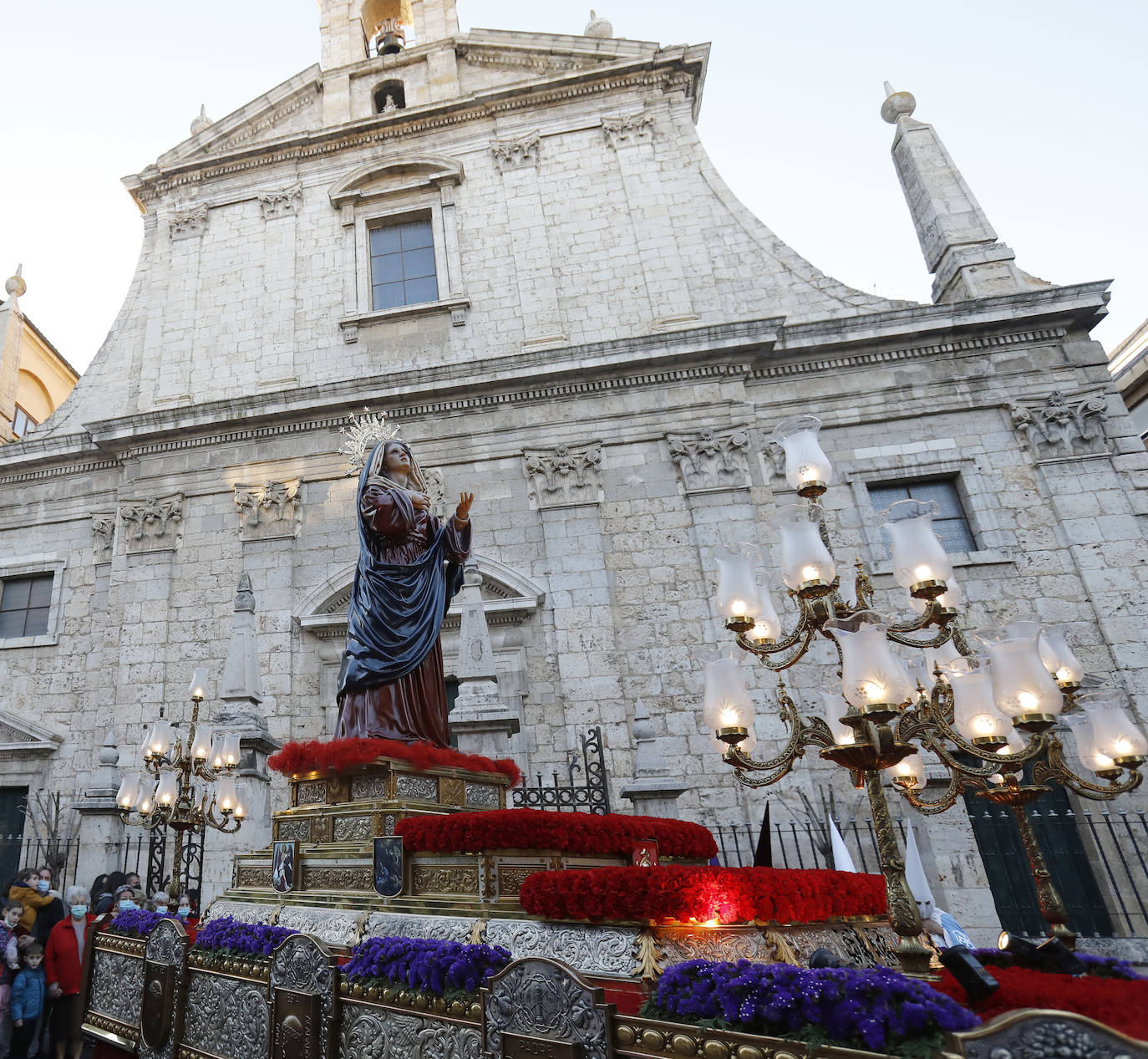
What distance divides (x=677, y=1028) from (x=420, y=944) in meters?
1.68

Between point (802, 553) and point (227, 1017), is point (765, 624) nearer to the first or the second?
point (802, 553)

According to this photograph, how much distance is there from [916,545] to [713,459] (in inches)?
310

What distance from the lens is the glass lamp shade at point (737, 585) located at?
14.2 feet

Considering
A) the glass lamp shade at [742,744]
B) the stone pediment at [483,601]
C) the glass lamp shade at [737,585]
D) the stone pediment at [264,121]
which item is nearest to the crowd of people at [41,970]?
the glass lamp shade at [742,744]

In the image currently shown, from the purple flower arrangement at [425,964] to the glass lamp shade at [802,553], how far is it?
2467mm

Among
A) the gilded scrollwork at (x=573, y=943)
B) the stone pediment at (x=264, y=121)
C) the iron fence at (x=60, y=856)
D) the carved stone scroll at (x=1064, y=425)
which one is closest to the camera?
the gilded scrollwork at (x=573, y=943)

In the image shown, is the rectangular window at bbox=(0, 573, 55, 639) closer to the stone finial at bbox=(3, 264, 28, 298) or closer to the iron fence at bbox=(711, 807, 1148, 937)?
the stone finial at bbox=(3, 264, 28, 298)

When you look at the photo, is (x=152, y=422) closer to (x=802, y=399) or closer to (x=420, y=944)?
(x=802, y=399)

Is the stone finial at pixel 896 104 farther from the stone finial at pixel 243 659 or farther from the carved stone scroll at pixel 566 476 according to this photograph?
the stone finial at pixel 243 659

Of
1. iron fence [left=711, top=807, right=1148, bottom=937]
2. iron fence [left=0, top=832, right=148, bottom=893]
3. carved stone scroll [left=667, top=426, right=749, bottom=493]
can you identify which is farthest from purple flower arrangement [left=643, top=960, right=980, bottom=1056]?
carved stone scroll [left=667, top=426, right=749, bottom=493]

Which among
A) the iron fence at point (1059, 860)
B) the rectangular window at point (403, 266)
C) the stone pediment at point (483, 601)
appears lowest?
the iron fence at point (1059, 860)

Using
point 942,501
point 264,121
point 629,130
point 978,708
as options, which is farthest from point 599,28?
point 978,708

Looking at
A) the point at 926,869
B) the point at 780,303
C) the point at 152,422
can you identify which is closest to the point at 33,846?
the point at 152,422

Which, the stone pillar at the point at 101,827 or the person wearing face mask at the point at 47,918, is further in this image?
the stone pillar at the point at 101,827
